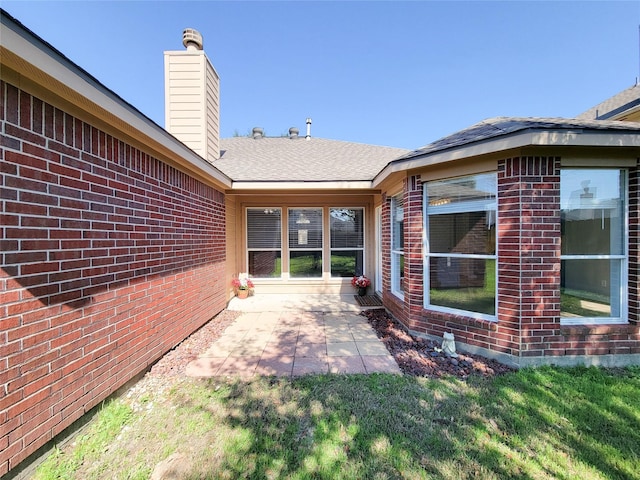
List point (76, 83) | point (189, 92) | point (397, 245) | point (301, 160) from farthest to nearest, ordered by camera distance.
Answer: point (301, 160)
point (189, 92)
point (397, 245)
point (76, 83)

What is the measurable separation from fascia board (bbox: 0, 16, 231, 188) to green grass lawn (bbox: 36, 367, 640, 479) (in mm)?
2858

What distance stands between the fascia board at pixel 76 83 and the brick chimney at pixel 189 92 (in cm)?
331

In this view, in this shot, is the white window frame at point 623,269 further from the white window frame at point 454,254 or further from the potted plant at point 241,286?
the potted plant at point 241,286

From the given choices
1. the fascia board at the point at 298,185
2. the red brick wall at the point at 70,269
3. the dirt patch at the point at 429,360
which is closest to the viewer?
the red brick wall at the point at 70,269

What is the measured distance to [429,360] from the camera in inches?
137

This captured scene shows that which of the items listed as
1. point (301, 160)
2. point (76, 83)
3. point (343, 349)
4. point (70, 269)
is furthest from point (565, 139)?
point (301, 160)

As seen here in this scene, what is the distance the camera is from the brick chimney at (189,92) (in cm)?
615

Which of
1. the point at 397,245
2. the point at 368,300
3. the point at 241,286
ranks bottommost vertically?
the point at 368,300

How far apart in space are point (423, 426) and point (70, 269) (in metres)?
A: 3.37

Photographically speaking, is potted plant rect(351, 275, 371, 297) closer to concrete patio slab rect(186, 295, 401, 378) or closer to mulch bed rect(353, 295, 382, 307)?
mulch bed rect(353, 295, 382, 307)

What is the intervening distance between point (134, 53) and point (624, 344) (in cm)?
1279

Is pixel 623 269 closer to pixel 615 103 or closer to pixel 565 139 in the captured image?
pixel 565 139

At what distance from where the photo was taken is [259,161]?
24.8 feet

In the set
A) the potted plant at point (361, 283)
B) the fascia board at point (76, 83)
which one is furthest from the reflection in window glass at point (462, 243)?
the fascia board at point (76, 83)
